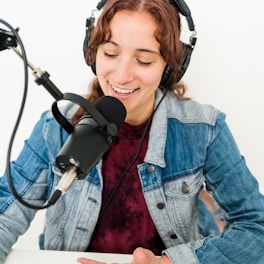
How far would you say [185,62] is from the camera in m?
0.98

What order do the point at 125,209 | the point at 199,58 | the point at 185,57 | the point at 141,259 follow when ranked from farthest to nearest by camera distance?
the point at 199,58
the point at 125,209
the point at 185,57
the point at 141,259

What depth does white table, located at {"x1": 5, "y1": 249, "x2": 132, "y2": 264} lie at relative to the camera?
948 mm

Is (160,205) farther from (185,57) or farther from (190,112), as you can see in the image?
(185,57)

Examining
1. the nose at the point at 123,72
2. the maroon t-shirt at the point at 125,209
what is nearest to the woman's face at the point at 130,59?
the nose at the point at 123,72

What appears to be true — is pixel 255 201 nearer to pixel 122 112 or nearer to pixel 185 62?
pixel 185 62

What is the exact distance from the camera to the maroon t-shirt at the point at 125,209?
1.08m

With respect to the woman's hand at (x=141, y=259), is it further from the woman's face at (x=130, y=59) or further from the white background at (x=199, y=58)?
the white background at (x=199, y=58)

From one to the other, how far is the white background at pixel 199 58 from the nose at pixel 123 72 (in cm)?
35

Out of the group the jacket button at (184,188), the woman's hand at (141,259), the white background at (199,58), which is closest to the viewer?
the woman's hand at (141,259)

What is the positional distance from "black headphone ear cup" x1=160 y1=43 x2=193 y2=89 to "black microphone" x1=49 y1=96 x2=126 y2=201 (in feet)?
1.17

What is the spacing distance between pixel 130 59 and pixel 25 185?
15.7 inches

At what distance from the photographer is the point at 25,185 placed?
106 centimetres

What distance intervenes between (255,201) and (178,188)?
18 cm

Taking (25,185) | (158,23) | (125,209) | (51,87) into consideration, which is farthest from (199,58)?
(51,87)
